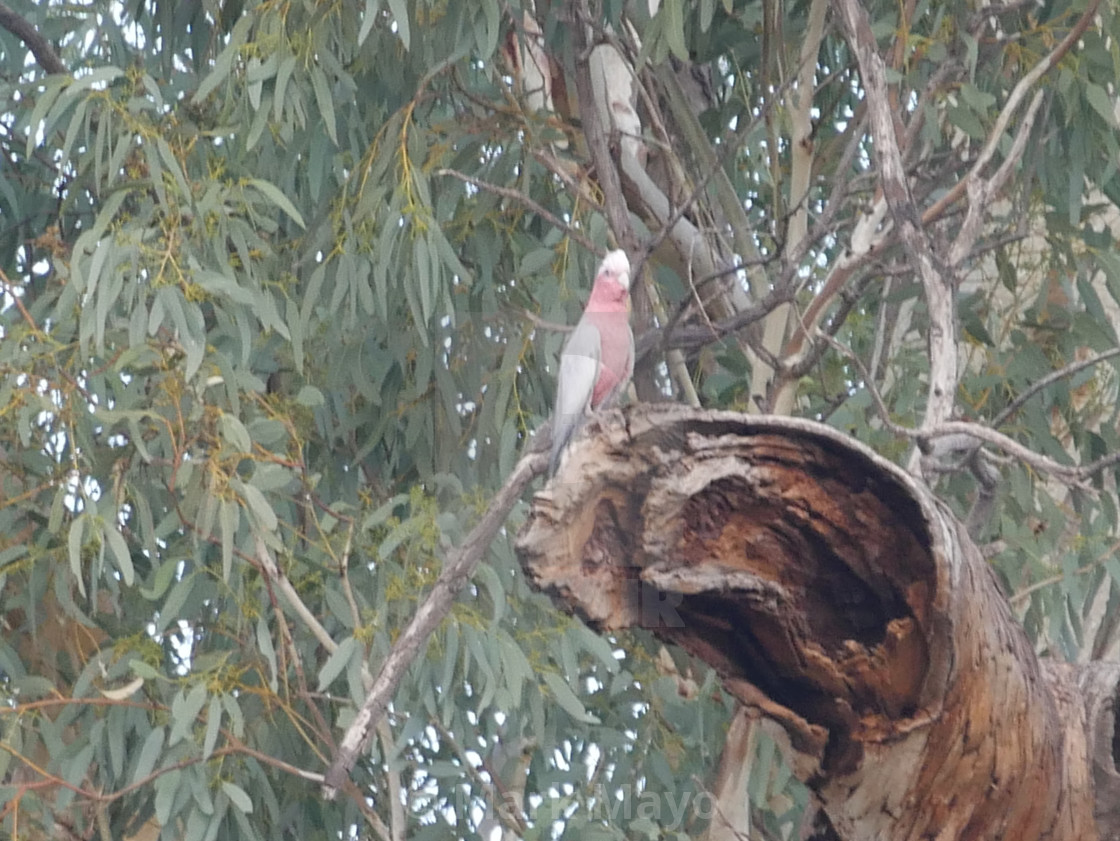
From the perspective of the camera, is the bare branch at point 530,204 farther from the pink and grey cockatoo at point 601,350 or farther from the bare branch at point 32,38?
the bare branch at point 32,38

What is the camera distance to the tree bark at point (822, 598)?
1.45 meters

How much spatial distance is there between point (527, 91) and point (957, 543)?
1615 mm

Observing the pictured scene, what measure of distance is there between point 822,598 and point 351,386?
1522 millimetres

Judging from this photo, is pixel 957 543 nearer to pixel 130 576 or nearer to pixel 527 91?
pixel 130 576

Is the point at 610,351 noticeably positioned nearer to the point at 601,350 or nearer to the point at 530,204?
the point at 601,350

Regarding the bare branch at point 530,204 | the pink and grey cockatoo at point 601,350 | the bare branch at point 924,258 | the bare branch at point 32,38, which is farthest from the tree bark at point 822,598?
the bare branch at point 32,38

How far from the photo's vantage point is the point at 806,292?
3.16 meters

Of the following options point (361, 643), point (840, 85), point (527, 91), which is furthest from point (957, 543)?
point (840, 85)

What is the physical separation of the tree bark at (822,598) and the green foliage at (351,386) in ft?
2.77

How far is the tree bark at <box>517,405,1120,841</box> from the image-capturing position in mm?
1450

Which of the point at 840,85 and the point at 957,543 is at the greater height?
the point at 840,85

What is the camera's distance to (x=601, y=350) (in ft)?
7.77

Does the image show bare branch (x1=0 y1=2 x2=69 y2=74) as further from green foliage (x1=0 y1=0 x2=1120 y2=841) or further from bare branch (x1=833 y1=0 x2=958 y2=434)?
bare branch (x1=833 y1=0 x2=958 y2=434)

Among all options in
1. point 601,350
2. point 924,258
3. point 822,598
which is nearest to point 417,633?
point 822,598
